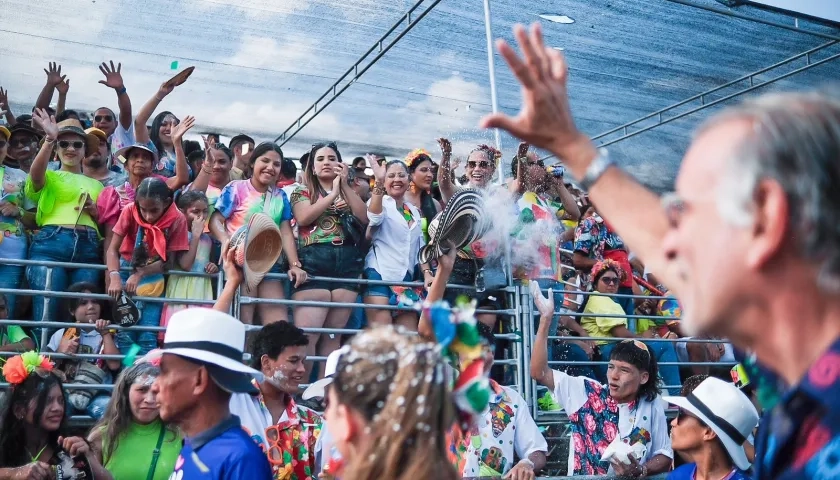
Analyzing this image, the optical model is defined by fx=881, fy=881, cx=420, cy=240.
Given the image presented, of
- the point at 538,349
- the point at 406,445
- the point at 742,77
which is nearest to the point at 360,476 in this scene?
the point at 406,445

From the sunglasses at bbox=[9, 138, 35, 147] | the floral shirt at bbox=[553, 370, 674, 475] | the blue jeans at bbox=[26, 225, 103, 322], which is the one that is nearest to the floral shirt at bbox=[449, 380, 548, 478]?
the floral shirt at bbox=[553, 370, 674, 475]

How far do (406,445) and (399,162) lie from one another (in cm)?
529

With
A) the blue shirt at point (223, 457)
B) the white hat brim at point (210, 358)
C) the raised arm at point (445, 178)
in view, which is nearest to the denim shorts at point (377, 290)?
the raised arm at point (445, 178)

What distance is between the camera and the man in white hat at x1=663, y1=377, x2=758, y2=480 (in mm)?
4359

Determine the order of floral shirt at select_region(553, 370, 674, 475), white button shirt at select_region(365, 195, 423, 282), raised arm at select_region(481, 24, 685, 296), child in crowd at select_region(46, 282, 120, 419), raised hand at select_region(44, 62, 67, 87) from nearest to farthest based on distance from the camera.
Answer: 1. raised arm at select_region(481, 24, 685, 296)
2. child in crowd at select_region(46, 282, 120, 419)
3. floral shirt at select_region(553, 370, 674, 475)
4. white button shirt at select_region(365, 195, 423, 282)
5. raised hand at select_region(44, 62, 67, 87)

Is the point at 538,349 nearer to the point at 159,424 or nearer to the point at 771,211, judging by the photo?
the point at 159,424

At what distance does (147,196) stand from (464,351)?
4.12 meters

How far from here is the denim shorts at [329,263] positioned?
6.39 m

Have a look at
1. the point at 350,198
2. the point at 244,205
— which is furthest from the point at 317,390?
the point at 350,198

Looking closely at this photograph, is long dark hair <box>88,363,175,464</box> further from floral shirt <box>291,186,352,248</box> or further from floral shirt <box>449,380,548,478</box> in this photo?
floral shirt <box>291,186,352,248</box>

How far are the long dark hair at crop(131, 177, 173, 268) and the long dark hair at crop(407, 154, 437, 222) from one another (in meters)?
2.24

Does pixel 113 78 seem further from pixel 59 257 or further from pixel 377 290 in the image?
pixel 377 290

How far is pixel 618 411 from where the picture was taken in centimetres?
575

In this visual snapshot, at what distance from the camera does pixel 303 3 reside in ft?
28.1
